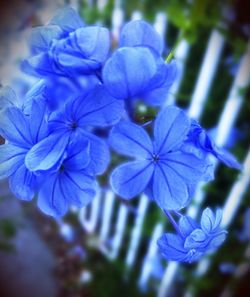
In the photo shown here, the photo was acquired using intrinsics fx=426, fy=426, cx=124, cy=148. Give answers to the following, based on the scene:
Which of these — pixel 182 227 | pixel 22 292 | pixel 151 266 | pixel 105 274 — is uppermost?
pixel 182 227


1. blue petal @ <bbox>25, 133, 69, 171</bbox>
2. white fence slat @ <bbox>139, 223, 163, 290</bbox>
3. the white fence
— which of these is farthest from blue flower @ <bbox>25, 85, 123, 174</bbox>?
white fence slat @ <bbox>139, 223, 163, 290</bbox>

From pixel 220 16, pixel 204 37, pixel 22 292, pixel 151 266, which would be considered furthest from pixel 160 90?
pixel 22 292

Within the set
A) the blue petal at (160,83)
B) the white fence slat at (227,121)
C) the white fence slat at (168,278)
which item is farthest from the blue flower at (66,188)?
the white fence slat at (168,278)

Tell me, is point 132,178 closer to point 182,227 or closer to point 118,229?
point 182,227

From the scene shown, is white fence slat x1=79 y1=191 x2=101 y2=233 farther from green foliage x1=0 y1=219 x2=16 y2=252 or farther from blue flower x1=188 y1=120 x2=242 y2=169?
blue flower x1=188 y1=120 x2=242 y2=169

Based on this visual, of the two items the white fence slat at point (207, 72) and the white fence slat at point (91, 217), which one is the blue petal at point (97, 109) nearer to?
the white fence slat at point (207, 72)

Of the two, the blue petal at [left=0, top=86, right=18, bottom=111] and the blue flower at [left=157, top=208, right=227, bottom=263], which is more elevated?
the blue petal at [left=0, top=86, right=18, bottom=111]
